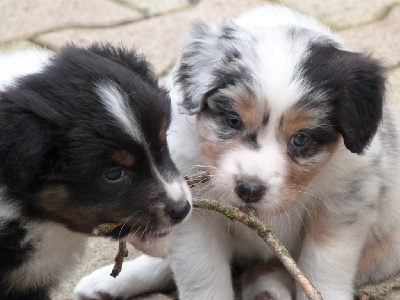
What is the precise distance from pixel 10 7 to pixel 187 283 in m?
3.71

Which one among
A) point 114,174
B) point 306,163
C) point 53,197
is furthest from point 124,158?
point 306,163

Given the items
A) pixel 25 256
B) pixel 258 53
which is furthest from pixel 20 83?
pixel 258 53

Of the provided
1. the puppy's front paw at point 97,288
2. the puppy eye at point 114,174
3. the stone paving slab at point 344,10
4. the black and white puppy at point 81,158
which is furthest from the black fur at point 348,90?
the stone paving slab at point 344,10

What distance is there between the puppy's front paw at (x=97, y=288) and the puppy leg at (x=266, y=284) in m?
0.63

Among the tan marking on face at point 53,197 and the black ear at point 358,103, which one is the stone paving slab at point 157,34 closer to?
the black ear at point 358,103

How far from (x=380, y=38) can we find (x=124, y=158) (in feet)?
12.7

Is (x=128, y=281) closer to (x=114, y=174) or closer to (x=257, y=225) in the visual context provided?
(x=257, y=225)

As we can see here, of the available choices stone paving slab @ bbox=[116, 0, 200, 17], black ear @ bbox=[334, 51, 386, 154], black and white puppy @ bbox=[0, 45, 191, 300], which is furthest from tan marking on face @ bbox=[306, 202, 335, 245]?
stone paving slab @ bbox=[116, 0, 200, 17]

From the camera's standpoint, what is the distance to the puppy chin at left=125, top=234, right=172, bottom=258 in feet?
12.6

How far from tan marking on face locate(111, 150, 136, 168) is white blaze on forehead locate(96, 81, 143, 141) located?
2.6 inches

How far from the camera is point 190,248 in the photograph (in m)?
4.36

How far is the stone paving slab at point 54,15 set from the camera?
703 cm

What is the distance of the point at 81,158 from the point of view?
361 centimetres

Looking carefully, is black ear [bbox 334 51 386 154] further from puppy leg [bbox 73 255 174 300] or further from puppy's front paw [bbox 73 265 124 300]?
puppy's front paw [bbox 73 265 124 300]
